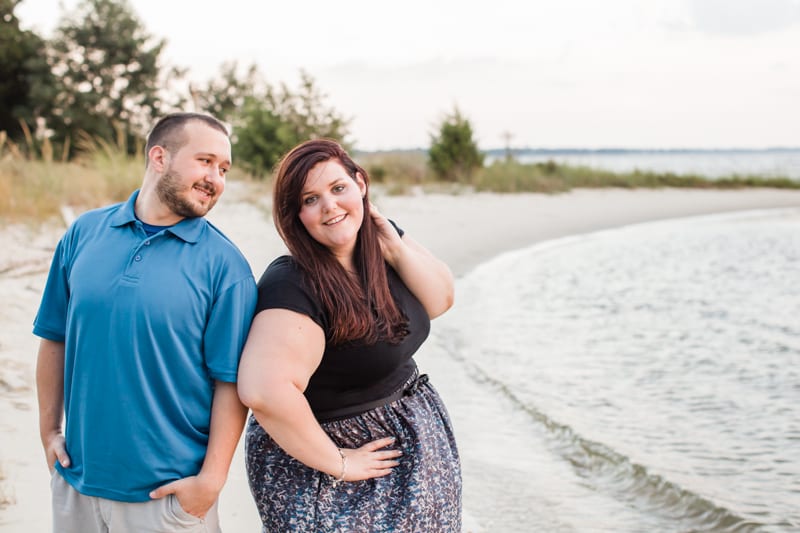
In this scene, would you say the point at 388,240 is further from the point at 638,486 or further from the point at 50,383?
the point at 638,486

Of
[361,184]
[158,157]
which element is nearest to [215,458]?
[158,157]

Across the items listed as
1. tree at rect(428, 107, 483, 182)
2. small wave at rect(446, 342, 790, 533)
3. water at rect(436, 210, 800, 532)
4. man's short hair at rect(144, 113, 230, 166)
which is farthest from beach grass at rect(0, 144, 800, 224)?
man's short hair at rect(144, 113, 230, 166)

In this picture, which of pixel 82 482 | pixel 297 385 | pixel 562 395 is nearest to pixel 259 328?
pixel 297 385

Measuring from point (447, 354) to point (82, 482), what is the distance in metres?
5.41

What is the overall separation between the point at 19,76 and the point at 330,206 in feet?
94.2

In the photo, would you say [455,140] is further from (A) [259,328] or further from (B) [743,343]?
(A) [259,328]

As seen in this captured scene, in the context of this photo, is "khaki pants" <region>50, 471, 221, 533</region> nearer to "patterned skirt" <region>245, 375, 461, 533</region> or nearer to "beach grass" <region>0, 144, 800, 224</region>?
"patterned skirt" <region>245, 375, 461, 533</region>

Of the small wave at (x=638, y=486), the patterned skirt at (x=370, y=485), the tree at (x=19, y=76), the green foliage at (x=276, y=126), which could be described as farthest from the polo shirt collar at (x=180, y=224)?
the tree at (x=19, y=76)

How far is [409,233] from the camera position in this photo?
14.5m

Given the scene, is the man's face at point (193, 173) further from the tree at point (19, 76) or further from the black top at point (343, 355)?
the tree at point (19, 76)

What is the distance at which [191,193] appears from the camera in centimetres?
222

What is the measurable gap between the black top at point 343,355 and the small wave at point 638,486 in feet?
8.71

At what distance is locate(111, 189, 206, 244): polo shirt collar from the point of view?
2.18 metres

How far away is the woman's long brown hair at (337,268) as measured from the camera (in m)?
2.32
